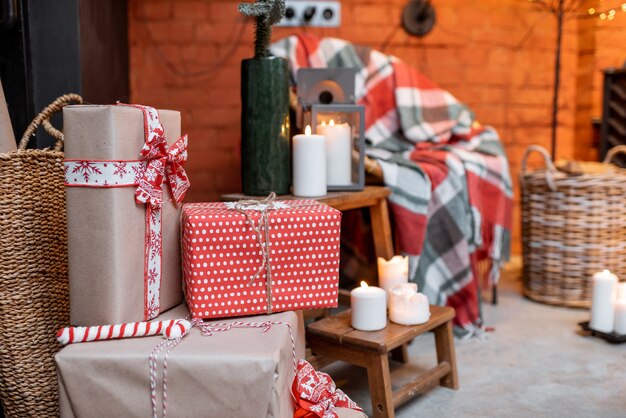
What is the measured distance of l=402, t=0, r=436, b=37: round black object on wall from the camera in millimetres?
2596

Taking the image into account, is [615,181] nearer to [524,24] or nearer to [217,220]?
[524,24]

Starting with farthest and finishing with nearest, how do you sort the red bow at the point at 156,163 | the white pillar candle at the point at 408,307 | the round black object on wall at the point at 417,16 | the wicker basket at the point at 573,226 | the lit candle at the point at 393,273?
the round black object on wall at the point at 417,16 < the wicker basket at the point at 573,226 < the lit candle at the point at 393,273 < the white pillar candle at the point at 408,307 < the red bow at the point at 156,163

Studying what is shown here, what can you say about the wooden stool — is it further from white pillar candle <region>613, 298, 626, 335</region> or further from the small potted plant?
white pillar candle <region>613, 298, 626, 335</region>

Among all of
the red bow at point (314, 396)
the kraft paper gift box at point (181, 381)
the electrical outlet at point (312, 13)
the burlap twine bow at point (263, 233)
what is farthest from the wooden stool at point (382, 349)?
the electrical outlet at point (312, 13)

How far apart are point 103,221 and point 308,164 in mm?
586

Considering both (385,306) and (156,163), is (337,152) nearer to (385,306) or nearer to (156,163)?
(385,306)

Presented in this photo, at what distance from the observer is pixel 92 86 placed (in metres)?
1.76

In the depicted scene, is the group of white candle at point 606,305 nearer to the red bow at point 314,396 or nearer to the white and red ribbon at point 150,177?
the red bow at point 314,396

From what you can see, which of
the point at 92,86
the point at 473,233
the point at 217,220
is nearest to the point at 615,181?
the point at 473,233

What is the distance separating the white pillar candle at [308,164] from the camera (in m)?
1.48

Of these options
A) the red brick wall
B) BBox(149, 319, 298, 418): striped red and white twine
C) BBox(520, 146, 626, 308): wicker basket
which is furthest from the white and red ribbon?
BBox(520, 146, 626, 308): wicker basket

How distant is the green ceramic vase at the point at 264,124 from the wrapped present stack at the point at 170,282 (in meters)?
0.24

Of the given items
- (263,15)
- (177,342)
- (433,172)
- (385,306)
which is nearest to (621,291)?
(433,172)

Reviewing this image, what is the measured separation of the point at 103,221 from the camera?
1021mm
